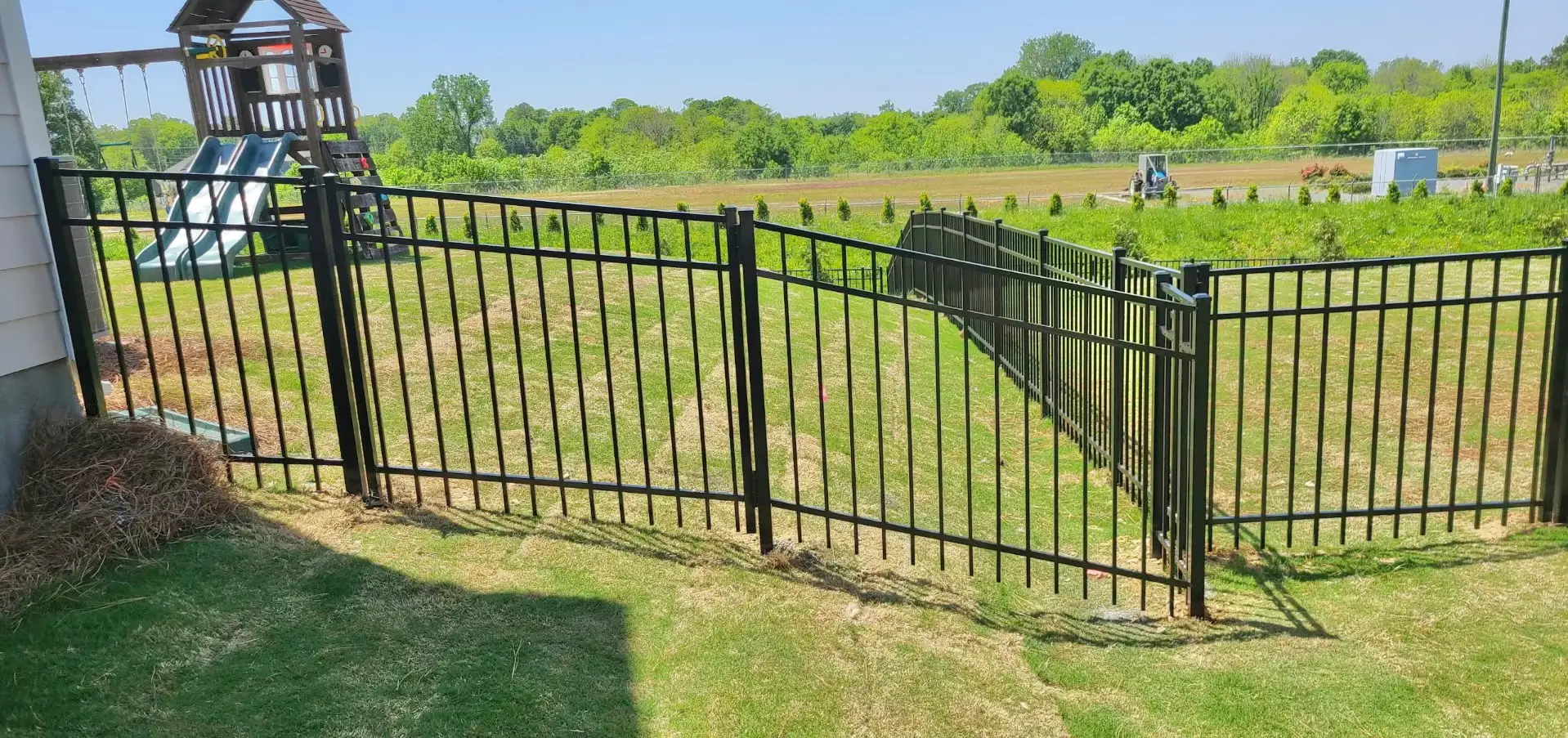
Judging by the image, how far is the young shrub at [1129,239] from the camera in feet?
70.0

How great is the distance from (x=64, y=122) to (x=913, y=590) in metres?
38.6

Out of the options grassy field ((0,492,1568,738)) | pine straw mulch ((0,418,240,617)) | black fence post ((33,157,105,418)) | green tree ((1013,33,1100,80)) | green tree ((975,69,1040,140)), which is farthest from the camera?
green tree ((1013,33,1100,80))

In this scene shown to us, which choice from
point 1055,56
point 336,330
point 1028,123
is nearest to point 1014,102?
point 1028,123

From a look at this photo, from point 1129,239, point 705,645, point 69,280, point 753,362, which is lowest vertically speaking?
point 1129,239

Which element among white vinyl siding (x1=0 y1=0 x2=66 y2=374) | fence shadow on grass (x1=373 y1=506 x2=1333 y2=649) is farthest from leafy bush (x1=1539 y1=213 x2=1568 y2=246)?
white vinyl siding (x1=0 y1=0 x2=66 y2=374)

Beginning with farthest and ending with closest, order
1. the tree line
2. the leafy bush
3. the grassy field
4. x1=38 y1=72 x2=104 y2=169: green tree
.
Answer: the tree line < x1=38 y1=72 x2=104 y2=169: green tree < the leafy bush < the grassy field

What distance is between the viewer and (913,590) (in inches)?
170

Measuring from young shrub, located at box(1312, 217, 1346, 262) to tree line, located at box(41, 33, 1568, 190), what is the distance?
4122 cm

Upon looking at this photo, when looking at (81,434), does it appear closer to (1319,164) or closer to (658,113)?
(1319,164)

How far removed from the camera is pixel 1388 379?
9.09m

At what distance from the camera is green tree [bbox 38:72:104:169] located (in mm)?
32231

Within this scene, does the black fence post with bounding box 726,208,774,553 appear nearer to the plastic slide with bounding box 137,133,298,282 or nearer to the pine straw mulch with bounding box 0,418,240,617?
the pine straw mulch with bounding box 0,418,240,617

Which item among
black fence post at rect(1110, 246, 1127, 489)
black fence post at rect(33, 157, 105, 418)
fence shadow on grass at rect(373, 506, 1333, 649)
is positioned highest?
black fence post at rect(33, 157, 105, 418)

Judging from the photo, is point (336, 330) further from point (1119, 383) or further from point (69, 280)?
point (1119, 383)
